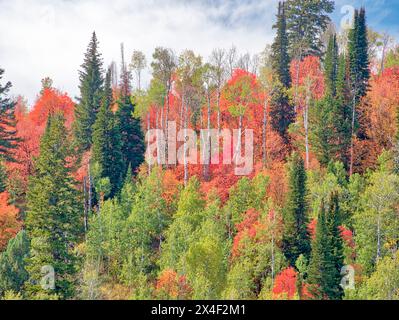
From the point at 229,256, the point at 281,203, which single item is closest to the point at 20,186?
the point at 229,256

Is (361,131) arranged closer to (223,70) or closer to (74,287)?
(223,70)

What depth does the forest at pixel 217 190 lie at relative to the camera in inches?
1234

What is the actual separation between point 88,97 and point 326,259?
116ft

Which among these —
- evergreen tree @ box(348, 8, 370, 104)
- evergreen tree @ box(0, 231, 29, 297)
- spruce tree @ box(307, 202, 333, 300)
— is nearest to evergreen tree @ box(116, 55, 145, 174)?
evergreen tree @ box(0, 231, 29, 297)

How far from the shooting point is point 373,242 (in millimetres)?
35531

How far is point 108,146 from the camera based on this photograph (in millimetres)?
51281

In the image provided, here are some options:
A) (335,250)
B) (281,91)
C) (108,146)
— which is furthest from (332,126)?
(108,146)

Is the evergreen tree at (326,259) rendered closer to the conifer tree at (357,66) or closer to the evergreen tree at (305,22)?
the conifer tree at (357,66)

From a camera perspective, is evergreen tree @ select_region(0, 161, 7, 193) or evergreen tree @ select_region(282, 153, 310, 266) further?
evergreen tree @ select_region(0, 161, 7, 193)

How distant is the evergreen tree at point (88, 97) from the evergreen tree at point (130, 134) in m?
3.36

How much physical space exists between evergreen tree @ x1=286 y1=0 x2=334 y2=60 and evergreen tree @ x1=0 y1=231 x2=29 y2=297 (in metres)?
46.1

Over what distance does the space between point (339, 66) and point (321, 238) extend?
27.0 meters

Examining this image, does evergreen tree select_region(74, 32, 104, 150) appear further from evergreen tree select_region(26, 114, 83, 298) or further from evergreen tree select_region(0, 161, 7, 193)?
evergreen tree select_region(26, 114, 83, 298)

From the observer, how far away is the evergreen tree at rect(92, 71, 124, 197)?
50062 mm
